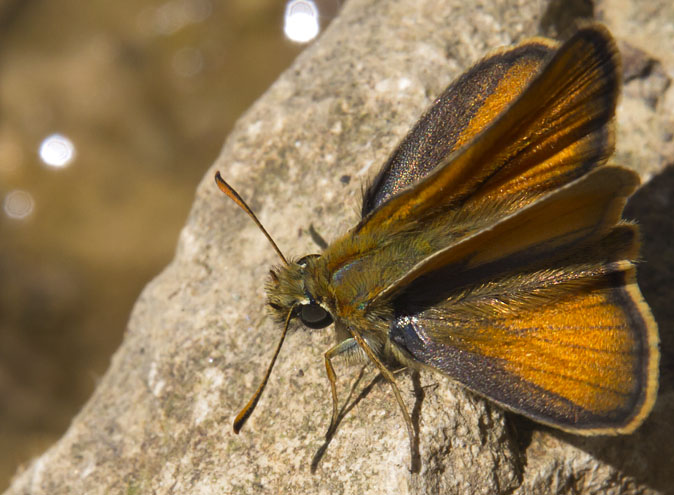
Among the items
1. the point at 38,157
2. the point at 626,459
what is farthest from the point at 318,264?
the point at 38,157

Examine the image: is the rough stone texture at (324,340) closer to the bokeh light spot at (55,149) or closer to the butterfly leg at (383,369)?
the butterfly leg at (383,369)

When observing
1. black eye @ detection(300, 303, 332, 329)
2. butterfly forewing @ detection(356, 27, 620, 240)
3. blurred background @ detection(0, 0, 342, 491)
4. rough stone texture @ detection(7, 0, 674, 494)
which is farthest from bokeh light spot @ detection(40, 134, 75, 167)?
butterfly forewing @ detection(356, 27, 620, 240)

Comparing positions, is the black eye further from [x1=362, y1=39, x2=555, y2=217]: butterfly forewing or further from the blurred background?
the blurred background

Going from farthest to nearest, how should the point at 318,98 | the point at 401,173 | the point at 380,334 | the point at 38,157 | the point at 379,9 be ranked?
1. the point at 38,157
2. the point at 379,9
3. the point at 318,98
4. the point at 401,173
5. the point at 380,334

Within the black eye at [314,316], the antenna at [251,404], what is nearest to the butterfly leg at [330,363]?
the black eye at [314,316]

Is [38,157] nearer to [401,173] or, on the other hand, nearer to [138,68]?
[138,68]

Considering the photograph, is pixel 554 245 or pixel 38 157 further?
pixel 38 157

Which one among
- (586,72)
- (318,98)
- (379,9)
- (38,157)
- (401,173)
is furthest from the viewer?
(38,157)
